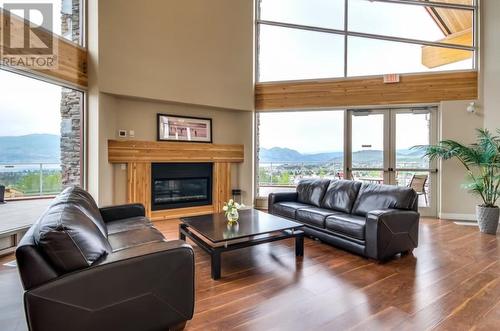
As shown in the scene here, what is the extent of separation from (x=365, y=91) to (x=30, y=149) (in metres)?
6.06

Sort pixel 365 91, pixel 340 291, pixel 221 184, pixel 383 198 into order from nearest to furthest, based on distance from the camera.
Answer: pixel 340 291 < pixel 383 198 < pixel 365 91 < pixel 221 184

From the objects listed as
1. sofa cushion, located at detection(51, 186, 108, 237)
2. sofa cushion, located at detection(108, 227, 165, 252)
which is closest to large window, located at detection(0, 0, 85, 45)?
sofa cushion, located at detection(51, 186, 108, 237)

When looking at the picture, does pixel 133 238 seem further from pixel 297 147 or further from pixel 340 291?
pixel 297 147

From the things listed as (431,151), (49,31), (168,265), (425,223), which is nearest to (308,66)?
(431,151)

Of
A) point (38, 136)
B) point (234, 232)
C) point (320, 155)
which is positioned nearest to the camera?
point (234, 232)

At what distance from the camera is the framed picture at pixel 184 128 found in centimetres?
550

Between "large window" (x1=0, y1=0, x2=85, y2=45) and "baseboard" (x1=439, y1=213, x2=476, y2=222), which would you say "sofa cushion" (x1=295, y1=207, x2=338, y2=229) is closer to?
"baseboard" (x1=439, y1=213, x2=476, y2=222)

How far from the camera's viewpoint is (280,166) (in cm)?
659

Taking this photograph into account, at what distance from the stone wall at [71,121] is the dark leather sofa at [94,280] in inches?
109

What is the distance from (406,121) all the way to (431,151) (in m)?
0.92

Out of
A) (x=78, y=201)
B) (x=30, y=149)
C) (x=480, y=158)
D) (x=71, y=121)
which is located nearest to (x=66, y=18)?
(x=71, y=121)

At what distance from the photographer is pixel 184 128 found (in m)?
5.73

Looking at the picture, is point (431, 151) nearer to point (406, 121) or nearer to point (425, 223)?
point (406, 121)

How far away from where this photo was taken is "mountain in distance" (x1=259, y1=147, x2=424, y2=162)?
18.9ft
